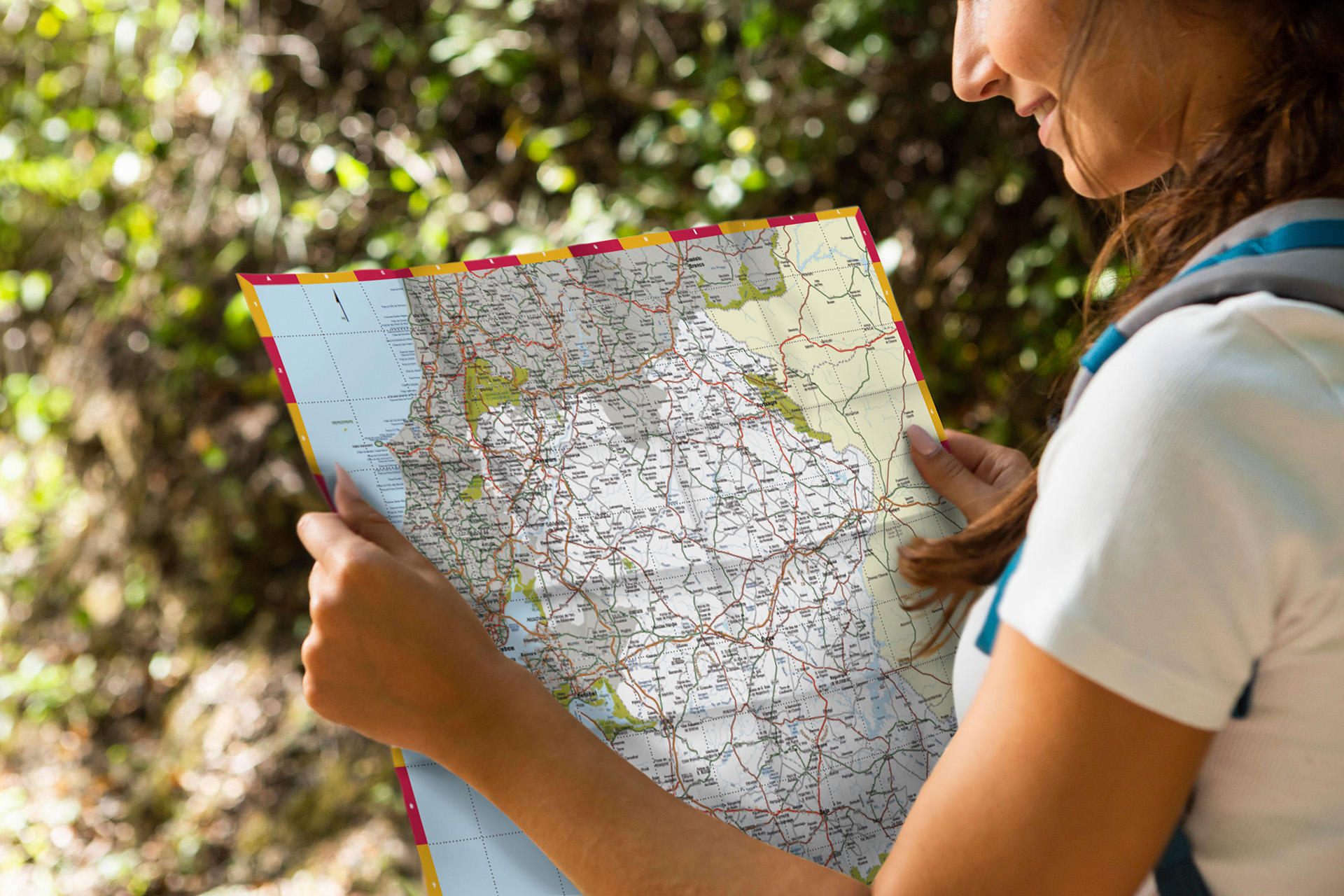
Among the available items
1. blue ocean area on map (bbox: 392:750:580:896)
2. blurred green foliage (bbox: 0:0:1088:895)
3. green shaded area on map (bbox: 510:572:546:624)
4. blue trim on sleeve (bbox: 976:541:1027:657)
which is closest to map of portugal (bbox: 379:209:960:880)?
green shaded area on map (bbox: 510:572:546:624)

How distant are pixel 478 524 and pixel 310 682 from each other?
0.63 ft

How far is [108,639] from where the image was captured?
9.29 feet

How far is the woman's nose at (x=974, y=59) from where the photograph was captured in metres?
0.77

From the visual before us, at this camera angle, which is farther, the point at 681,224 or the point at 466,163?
the point at 466,163

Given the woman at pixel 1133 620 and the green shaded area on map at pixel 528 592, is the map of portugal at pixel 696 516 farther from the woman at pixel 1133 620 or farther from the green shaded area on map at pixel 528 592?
the woman at pixel 1133 620

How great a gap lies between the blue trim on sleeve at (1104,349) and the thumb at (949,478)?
414 mm

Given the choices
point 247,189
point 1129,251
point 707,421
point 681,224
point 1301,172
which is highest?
point 1301,172

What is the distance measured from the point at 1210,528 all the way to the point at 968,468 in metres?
0.58

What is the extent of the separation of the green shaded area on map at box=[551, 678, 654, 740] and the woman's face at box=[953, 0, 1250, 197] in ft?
1.97

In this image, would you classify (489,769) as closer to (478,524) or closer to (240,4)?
(478,524)

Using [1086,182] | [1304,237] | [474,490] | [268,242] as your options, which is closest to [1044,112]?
[1086,182]

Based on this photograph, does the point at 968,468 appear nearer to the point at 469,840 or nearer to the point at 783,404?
the point at 783,404

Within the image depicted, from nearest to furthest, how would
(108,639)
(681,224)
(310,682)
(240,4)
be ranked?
1. (310,682)
2. (681,224)
3. (240,4)
4. (108,639)

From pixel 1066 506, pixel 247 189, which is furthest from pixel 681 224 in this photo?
pixel 1066 506
